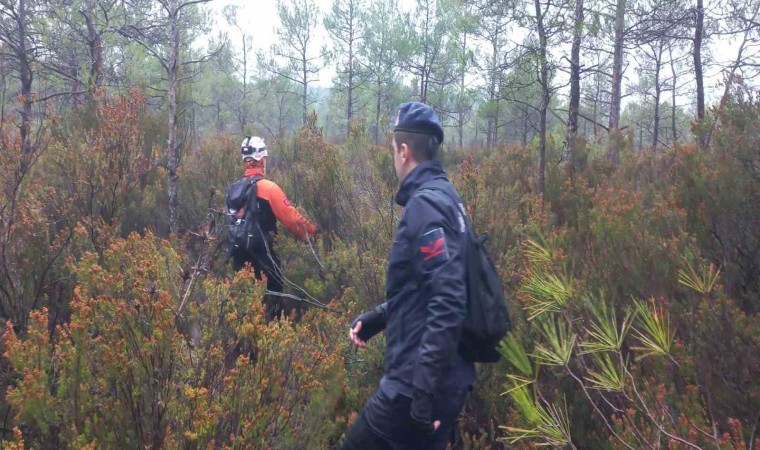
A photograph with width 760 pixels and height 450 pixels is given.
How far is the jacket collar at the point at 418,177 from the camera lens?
7.31 ft

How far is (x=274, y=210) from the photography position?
4574 mm

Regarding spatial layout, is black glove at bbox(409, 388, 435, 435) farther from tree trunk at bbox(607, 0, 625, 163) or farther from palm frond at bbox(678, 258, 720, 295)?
tree trunk at bbox(607, 0, 625, 163)

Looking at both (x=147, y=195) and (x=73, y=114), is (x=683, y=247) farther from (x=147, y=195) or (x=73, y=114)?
(x=73, y=114)

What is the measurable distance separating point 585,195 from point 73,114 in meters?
6.74

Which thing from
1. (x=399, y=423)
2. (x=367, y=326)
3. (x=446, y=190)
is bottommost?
(x=399, y=423)

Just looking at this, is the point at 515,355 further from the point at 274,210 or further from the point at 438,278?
the point at 274,210

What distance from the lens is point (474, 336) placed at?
6.75 feet

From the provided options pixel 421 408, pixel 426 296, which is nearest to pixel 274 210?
pixel 426 296

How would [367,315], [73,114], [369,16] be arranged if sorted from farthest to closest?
[369,16] → [73,114] → [367,315]

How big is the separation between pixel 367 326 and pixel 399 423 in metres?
0.50

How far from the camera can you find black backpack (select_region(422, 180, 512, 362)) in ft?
6.69

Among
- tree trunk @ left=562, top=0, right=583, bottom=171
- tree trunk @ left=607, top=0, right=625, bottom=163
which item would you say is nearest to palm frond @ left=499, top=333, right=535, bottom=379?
tree trunk @ left=562, top=0, right=583, bottom=171

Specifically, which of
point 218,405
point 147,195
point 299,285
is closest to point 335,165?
point 299,285

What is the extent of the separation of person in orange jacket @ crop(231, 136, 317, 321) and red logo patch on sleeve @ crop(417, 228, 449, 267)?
2616 mm
